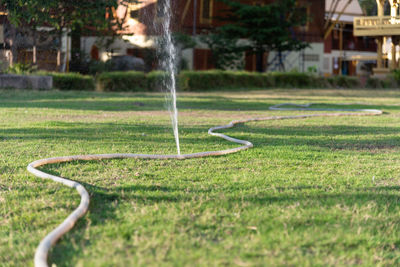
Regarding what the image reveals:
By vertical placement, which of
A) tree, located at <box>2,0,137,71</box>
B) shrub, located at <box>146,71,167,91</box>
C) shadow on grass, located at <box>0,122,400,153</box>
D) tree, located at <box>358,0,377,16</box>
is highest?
tree, located at <box>358,0,377,16</box>

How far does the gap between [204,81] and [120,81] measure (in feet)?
10.1

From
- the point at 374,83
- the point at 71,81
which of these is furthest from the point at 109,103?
the point at 374,83

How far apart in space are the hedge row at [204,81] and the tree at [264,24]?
9.33ft

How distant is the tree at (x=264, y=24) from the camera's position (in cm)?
2370

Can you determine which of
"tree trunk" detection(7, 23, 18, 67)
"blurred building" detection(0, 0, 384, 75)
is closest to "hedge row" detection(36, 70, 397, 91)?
"tree trunk" detection(7, 23, 18, 67)

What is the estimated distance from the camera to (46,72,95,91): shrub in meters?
16.1

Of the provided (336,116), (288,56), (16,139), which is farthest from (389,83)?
(16,139)

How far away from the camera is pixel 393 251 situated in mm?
2779

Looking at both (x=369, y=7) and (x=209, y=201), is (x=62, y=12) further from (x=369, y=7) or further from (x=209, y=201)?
(x=369, y=7)

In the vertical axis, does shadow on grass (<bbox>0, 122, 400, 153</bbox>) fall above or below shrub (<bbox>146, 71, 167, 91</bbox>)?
below

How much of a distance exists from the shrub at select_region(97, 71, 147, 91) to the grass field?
10149 mm

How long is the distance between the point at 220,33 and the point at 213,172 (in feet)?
67.0

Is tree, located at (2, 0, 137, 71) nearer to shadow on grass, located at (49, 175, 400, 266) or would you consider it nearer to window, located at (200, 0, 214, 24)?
window, located at (200, 0, 214, 24)

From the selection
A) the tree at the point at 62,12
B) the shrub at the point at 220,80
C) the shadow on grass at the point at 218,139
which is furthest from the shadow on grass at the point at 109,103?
the shrub at the point at 220,80
